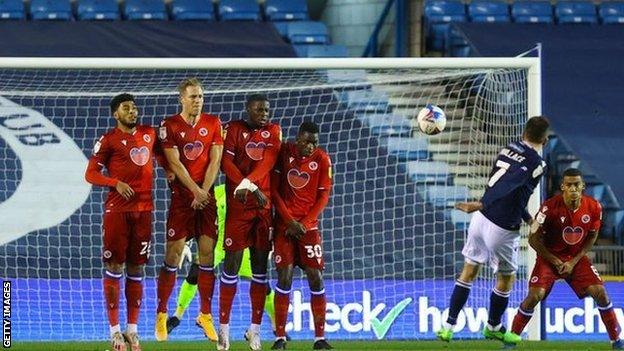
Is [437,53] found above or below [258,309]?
above

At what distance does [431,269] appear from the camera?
1542cm

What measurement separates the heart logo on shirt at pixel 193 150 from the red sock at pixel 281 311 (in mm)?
1067

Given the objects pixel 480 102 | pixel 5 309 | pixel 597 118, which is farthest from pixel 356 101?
pixel 5 309

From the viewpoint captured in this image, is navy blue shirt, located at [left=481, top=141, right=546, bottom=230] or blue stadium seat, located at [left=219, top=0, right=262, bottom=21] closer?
navy blue shirt, located at [left=481, top=141, right=546, bottom=230]

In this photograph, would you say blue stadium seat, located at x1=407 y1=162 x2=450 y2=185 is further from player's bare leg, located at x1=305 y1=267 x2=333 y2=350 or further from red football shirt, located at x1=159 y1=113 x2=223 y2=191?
red football shirt, located at x1=159 y1=113 x2=223 y2=191

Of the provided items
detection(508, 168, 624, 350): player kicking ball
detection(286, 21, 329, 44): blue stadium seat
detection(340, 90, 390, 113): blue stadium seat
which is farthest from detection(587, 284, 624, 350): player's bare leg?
detection(286, 21, 329, 44): blue stadium seat

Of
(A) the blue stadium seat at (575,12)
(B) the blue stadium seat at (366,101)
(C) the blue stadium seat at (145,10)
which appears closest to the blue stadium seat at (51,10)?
(C) the blue stadium seat at (145,10)

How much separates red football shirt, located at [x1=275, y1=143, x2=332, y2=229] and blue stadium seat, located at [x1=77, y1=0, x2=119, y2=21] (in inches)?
288

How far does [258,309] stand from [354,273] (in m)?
3.98

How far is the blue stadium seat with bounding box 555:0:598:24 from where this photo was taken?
20.4m

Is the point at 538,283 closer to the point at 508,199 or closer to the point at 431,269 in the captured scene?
the point at 508,199

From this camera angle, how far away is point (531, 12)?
20344 mm

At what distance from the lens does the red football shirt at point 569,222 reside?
11.8 m

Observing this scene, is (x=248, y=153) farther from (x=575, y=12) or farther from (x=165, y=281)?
(x=575, y=12)
